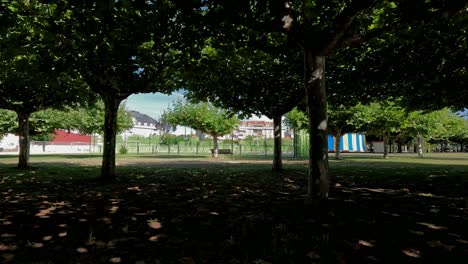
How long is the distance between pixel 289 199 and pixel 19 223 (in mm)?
5400

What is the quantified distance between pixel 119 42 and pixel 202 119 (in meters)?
29.3

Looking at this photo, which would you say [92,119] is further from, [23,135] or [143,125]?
[143,125]

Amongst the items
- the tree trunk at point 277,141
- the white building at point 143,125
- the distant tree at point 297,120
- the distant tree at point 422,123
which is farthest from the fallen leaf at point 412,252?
the white building at point 143,125

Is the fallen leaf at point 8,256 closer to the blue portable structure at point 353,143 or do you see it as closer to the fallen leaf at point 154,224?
the fallen leaf at point 154,224

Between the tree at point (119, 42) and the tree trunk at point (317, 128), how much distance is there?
2690 mm

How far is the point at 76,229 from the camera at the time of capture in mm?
4750

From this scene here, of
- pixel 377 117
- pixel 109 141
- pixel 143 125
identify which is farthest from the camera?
pixel 143 125

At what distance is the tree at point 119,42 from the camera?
19.3 feet

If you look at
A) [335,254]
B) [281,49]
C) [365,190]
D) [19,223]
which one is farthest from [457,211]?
[19,223]

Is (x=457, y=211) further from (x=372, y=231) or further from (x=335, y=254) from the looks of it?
(x=335, y=254)

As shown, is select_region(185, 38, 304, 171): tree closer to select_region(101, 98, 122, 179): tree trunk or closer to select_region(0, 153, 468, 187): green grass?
select_region(101, 98, 122, 179): tree trunk

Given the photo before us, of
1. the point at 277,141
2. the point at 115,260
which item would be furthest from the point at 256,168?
the point at 115,260

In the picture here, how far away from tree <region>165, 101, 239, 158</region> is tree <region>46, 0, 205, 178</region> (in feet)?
73.5

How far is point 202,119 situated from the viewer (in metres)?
35.8
